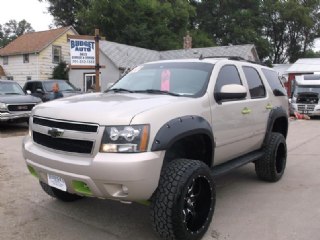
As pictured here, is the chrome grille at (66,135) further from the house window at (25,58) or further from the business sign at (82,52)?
the house window at (25,58)

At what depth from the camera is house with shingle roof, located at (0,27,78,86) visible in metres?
33.5

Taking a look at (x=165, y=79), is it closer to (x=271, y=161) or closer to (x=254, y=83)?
(x=254, y=83)

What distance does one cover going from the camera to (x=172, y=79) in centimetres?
504

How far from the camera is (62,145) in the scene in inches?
157

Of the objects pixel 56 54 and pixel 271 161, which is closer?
pixel 271 161

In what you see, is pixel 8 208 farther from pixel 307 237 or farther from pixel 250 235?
pixel 307 237

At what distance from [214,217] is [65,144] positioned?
197cm

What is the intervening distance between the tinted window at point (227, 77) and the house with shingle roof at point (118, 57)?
21.1m

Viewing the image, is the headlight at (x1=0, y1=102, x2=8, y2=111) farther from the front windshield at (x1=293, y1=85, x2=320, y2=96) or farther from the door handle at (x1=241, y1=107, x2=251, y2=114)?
the front windshield at (x1=293, y1=85, x2=320, y2=96)

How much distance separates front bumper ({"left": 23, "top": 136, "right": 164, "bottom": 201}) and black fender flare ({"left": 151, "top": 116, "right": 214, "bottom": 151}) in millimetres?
96

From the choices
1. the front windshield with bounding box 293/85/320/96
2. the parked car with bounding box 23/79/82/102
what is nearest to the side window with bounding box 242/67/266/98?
the parked car with bounding box 23/79/82/102

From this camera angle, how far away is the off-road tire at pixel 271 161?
6.10 meters

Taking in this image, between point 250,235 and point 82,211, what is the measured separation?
2.01 metres

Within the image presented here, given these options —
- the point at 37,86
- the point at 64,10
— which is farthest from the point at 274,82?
the point at 64,10
